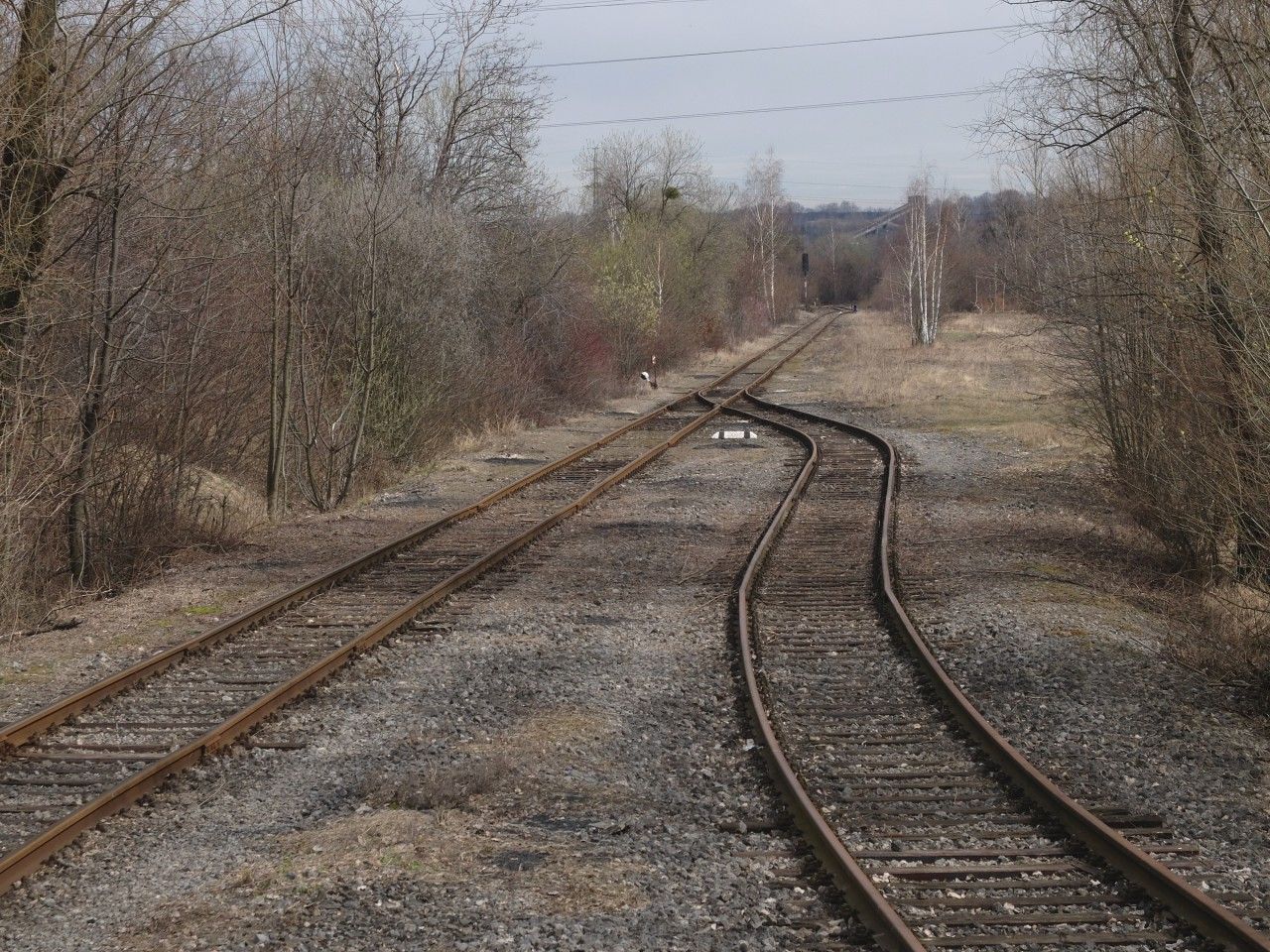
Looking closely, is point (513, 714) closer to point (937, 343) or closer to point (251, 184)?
point (251, 184)

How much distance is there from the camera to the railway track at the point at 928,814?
4.99 m

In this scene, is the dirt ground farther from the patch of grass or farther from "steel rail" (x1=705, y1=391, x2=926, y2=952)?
"steel rail" (x1=705, y1=391, x2=926, y2=952)

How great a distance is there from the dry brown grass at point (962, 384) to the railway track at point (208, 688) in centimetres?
687

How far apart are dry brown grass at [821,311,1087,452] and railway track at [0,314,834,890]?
6873 millimetres

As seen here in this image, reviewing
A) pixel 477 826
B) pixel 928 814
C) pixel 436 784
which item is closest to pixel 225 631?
pixel 436 784

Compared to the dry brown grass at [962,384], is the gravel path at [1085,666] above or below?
below

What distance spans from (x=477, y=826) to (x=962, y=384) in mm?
31711

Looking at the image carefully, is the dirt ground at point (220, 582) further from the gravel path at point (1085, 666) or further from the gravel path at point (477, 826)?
the gravel path at point (1085, 666)

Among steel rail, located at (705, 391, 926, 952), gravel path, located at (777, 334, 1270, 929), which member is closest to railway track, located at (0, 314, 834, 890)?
steel rail, located at (705, 391, 926, 952)

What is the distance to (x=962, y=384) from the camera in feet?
118

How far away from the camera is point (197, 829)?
239 inches

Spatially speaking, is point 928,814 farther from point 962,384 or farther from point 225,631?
point 962,384

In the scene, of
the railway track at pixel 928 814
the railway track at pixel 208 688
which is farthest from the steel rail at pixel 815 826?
the railway track at pixel 208 688

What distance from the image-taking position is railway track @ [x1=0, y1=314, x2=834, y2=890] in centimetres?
628
